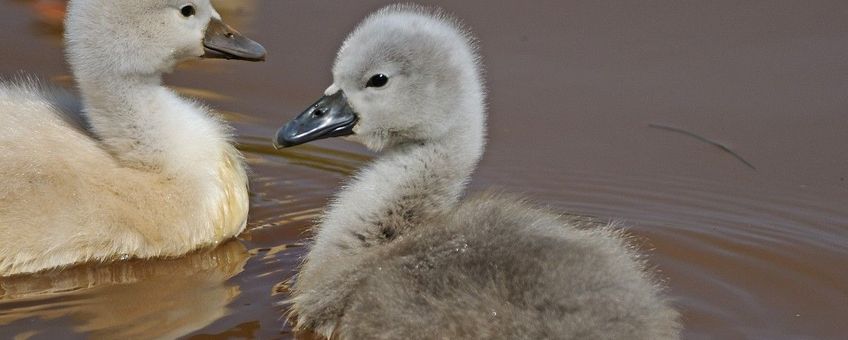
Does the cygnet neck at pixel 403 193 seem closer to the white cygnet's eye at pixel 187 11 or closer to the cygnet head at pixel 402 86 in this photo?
the cygnet head at pixel 402 86

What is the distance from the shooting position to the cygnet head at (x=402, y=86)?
4.52 m

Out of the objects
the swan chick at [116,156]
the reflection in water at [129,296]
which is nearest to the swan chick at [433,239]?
the reflection in water at [129,296]

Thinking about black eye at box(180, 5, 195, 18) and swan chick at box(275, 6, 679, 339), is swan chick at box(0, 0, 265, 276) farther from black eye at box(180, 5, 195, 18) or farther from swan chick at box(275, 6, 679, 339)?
swan chick at box(275, 6, 679, 339)

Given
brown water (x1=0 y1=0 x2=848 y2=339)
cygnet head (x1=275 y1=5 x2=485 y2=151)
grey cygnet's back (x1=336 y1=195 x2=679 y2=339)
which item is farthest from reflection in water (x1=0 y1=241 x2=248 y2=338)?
grey cygnet's back (x1=336 y1=195 x2=679 y2=339)

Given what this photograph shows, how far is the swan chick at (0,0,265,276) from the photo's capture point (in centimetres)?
488

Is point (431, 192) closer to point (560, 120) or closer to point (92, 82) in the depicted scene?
point (92, 82)

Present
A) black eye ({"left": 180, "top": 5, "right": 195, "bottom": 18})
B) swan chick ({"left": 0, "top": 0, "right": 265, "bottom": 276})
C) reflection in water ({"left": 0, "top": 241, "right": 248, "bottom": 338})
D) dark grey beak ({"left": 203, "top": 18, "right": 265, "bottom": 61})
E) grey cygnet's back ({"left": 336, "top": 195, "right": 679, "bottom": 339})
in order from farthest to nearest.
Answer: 1. dark grey beak ({"left": 203, "top": 18, "right": 265, "bottom": 61})
2. black eye ({"left": 180, "top": 5, "right": 195, "bottom": 18})
3. swan chick ({"left": 0, "top": 0, "right": 265, "bottom": 276})
4. reflection in water ({"left": 0, "top": 241, "right": 248, "bottom": 338})
5. grey cygnet's back ({"left": 336, "top": 195, "right": 679, "bottom": 339})

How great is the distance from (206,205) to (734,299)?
1762 mm

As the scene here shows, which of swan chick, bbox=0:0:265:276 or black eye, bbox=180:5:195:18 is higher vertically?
black eye, bbox=180:5:195:18

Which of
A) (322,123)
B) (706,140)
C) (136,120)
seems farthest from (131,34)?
(706,140)

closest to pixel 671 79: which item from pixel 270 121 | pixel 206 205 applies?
pixel 270 121

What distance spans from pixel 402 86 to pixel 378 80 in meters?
0.08

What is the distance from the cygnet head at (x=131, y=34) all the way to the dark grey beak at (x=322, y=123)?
0.77 metres

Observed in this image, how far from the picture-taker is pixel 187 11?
5.36 meters
